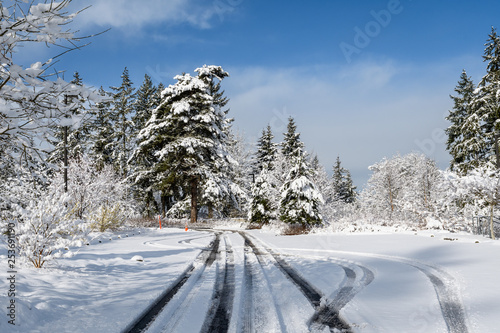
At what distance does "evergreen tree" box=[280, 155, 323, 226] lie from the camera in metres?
18.2

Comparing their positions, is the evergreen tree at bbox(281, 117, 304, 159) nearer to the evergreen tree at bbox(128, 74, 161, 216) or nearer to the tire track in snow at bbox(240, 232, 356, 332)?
the evergreen tree at bbox(128, 74, 161, 216)

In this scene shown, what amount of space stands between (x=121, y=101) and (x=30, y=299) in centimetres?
3341

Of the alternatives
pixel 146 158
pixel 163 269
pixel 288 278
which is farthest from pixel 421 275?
pixel 146 158

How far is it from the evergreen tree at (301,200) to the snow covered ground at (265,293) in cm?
961

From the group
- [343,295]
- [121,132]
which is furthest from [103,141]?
[343,295]

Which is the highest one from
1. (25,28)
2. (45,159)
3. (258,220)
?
(25,28)

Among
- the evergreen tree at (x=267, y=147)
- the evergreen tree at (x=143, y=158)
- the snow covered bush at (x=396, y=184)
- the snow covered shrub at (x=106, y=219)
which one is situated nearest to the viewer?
Result: the snow covered shrub at (x=106, y=219)

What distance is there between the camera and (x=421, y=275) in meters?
6.16

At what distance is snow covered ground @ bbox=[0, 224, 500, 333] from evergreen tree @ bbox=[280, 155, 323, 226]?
961 cm

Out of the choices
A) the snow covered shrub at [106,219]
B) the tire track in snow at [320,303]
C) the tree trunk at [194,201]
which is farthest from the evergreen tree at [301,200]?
the tree trunk at [194,201]

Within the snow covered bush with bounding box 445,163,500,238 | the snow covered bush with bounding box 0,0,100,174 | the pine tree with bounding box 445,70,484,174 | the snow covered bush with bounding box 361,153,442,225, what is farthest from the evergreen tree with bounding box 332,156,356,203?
the snow covered bush with bounding box 0,0,100,174

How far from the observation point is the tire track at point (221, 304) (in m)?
3.89

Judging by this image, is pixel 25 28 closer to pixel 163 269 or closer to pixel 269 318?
pixel 269 318

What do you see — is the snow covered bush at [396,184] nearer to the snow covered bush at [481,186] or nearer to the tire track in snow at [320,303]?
the snow covered bush at [481,186]
